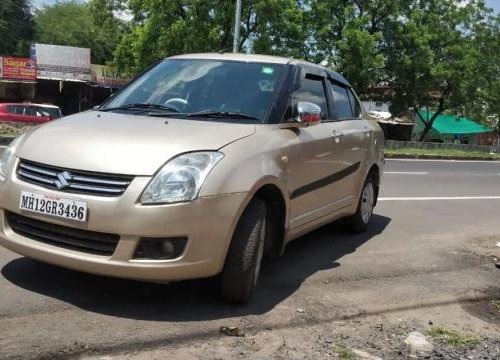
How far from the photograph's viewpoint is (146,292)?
4539mm

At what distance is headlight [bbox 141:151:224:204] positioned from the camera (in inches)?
153

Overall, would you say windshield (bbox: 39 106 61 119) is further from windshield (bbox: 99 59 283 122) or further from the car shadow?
the car shadow

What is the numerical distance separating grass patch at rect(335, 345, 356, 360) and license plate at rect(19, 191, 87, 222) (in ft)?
5.53

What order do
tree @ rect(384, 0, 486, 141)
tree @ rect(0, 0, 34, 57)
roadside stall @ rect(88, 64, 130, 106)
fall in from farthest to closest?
tree @ rect(0, 0, 34, 57)
roadside stall @ rect(88, 64, 130, 106)
tree @ rect(384, 0, 486, 141)

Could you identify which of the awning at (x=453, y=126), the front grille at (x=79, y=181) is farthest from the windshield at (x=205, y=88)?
the awning at (x=453, y=126)

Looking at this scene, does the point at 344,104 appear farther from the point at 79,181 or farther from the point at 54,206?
the point at 54,206

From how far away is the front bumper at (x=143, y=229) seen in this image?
3.84 metres

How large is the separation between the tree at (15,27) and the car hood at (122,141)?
151 feet

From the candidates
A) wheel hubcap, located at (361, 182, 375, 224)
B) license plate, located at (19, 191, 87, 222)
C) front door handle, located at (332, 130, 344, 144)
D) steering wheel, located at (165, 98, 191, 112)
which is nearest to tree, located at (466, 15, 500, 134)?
wheel hubcap, located at (361, 182, 375, 224)

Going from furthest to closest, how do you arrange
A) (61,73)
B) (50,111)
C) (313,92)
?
1. (61,73)
2. (50,111)
3. (313,92)

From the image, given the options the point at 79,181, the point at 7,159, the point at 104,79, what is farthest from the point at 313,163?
the point at 104,79

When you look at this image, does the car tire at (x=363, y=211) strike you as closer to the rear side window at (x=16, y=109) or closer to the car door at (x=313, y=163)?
the car door at (x=313, y=163)

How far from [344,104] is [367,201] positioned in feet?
4.14

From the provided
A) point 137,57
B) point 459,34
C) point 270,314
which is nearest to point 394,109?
point 459,34
